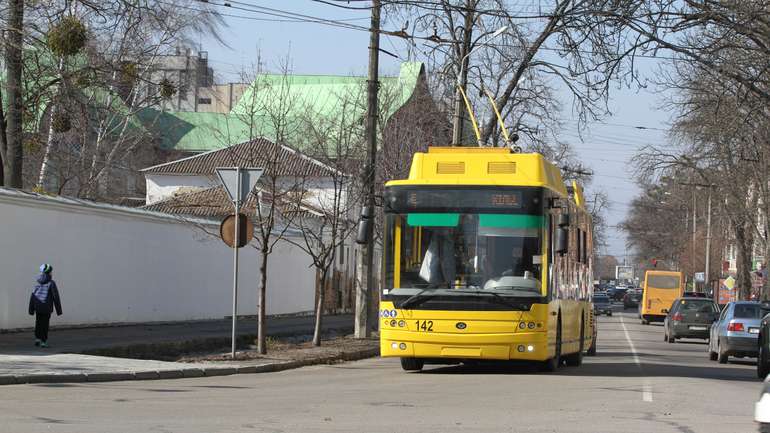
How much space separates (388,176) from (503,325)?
2018cm

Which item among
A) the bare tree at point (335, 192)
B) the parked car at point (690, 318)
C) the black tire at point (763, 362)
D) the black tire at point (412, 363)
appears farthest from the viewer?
the parked car at point (690, 318)

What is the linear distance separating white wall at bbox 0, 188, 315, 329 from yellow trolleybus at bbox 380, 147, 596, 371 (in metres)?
9.95

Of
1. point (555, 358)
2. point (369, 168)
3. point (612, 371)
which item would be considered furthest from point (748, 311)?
point (555, 358)

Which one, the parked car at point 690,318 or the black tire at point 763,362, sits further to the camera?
the parked car at point 690,318

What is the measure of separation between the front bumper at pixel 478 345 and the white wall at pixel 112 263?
10.4m

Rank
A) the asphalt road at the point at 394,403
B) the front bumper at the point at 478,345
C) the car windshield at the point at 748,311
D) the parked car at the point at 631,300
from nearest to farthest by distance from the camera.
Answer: the asphalt road at the point at 394,403 → the front bumper at the point at 478,345 → the car windshield at the point at 748,311 → the parked car at the point at 631,300

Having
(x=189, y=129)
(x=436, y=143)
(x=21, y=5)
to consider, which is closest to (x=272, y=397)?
(x=21, y=5)

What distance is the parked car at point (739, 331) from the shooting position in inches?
1075

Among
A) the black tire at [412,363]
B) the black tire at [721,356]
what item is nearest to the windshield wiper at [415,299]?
the black tire at [412,363]

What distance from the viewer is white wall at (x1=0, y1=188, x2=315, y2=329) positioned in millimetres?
25922

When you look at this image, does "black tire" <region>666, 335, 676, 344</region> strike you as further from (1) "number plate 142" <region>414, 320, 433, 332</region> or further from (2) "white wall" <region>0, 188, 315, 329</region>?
(1) "number plate 142" <region>414, 320, 433, 332</region>

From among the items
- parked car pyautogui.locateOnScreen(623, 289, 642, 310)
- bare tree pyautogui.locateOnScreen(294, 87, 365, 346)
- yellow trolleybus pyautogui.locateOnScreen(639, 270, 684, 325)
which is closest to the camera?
bare tree pyautogui.locateOnScreen(294, 87, 365, 346)

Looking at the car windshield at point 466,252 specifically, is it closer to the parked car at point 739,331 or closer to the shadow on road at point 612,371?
the shadow on road at point 612,371

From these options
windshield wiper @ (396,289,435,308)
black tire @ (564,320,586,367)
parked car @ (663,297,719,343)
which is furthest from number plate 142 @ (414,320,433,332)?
parked car @ (663,297,719,343)
